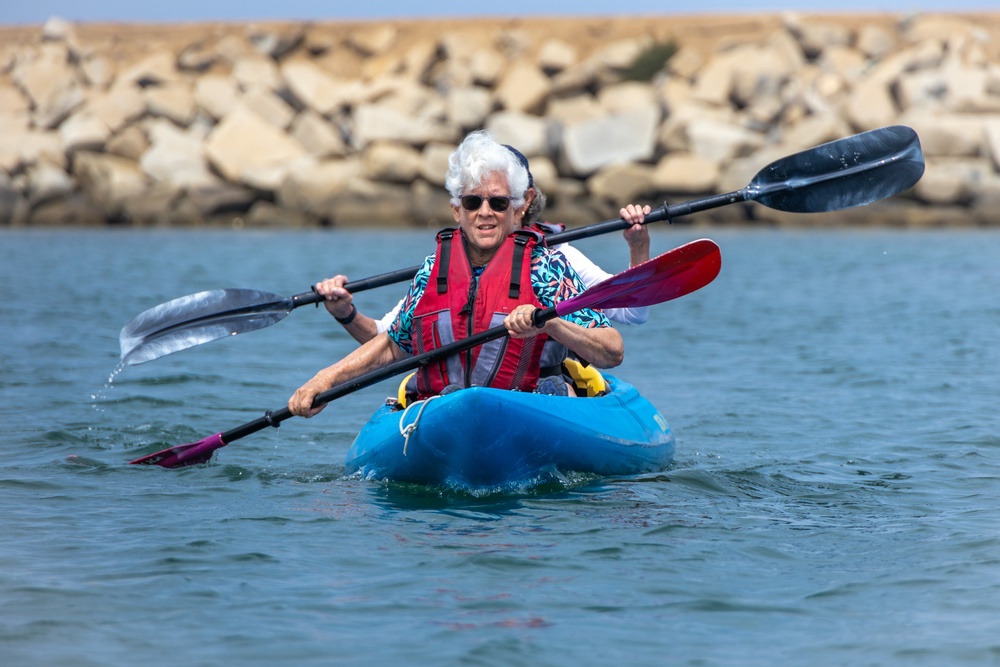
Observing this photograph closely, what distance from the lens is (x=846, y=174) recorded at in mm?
6688

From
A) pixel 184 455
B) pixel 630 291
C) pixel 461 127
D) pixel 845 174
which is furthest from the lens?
pixel 461 127

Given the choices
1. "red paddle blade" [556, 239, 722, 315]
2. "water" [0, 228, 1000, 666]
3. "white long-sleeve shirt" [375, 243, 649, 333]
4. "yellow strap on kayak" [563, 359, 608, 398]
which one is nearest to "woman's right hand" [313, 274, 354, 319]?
"white long-sleeve shirt" [375, 243, 649, 333]

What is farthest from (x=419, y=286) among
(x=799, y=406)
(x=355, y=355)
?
(x=799, y=406)

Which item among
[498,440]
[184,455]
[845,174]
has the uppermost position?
[845,174]

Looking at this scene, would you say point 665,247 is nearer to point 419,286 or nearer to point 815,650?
point 419,286

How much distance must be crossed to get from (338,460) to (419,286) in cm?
158

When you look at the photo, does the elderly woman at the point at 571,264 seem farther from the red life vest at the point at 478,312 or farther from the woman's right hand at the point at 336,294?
the red life vest at the point at 478,312

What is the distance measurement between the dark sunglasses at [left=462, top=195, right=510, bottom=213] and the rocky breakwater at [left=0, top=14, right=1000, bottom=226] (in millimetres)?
19355

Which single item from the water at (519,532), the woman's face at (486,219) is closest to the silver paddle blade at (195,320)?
the water at (519,532)

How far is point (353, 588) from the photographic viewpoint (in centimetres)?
419

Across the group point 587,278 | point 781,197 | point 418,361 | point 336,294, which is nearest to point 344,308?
point 336,294

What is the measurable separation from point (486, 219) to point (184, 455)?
79.2 inches

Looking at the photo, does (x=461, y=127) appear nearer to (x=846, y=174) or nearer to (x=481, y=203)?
(x=846, y=174)

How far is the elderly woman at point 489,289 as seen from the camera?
16.9 ft
